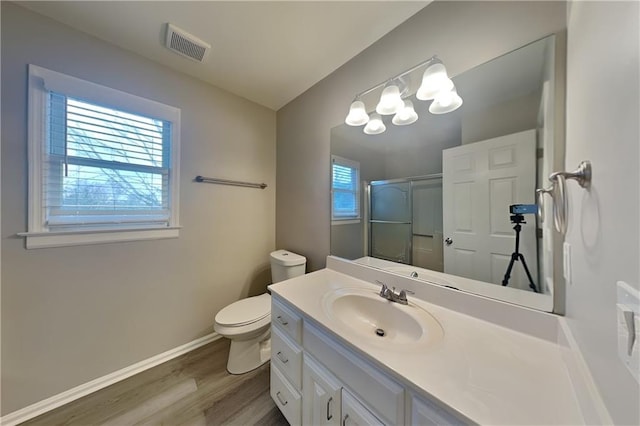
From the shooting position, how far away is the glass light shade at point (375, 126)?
1.35 m

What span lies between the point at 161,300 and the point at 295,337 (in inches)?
49.9

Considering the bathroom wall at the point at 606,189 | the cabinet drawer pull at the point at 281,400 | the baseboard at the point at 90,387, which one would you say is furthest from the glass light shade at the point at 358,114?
the baseboard at the point at 90,387

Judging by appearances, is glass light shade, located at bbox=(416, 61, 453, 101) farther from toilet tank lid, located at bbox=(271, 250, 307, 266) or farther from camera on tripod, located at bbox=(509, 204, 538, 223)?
toilet tank lid, located at bbox=(271, 250, 307, 266)

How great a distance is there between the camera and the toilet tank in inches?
70.4

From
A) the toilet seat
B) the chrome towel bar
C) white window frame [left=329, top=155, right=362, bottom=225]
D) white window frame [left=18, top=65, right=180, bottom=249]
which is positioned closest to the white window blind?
white window frame [left=18, top=65, right=180, bottom=249]

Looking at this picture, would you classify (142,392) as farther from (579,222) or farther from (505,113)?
(505,113)

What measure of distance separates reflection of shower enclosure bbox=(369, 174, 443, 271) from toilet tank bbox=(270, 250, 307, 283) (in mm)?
680

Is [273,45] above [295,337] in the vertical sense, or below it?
above

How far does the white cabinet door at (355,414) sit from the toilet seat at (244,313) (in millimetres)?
908

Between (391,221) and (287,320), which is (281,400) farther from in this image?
(391,221)

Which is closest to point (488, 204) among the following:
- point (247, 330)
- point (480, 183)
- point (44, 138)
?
point (480, 183)

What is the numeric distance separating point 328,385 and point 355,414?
0.45 ft

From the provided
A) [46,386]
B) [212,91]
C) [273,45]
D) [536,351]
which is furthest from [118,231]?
[536,351]

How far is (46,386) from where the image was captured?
1.23 meters
